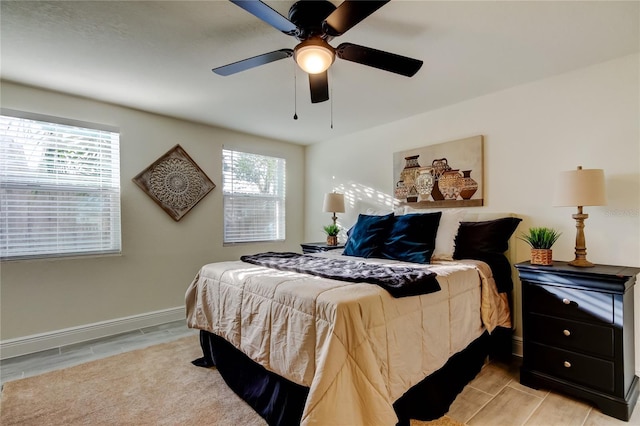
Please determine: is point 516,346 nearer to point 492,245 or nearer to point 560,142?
point 492,245

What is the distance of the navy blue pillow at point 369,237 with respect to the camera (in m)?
2.83

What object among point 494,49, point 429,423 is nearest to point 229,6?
point 494,49

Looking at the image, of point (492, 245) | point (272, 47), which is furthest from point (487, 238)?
point (272, 47)

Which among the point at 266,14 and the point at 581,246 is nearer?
the point at 266,14

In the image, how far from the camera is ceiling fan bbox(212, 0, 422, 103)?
4.68 feet

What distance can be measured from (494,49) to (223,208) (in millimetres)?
3311

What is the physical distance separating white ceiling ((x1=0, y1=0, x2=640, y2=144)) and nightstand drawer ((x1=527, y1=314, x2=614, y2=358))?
72.5 inches

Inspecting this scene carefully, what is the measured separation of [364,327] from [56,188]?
3133mm

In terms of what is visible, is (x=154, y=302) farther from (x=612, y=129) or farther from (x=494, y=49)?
(x=612, y=129)

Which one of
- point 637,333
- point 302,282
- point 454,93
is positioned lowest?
point 637,333

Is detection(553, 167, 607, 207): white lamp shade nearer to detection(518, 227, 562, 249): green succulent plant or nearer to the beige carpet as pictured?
detection(518, 227, 562, 249): green succulent plant

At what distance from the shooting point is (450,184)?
10.2 feet

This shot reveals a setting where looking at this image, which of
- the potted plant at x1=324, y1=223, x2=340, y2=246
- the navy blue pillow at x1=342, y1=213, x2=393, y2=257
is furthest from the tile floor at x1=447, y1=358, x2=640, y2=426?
the potted plant at x1=324, y1=223, x2=340, y2=246

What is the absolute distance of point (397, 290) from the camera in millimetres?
1555
